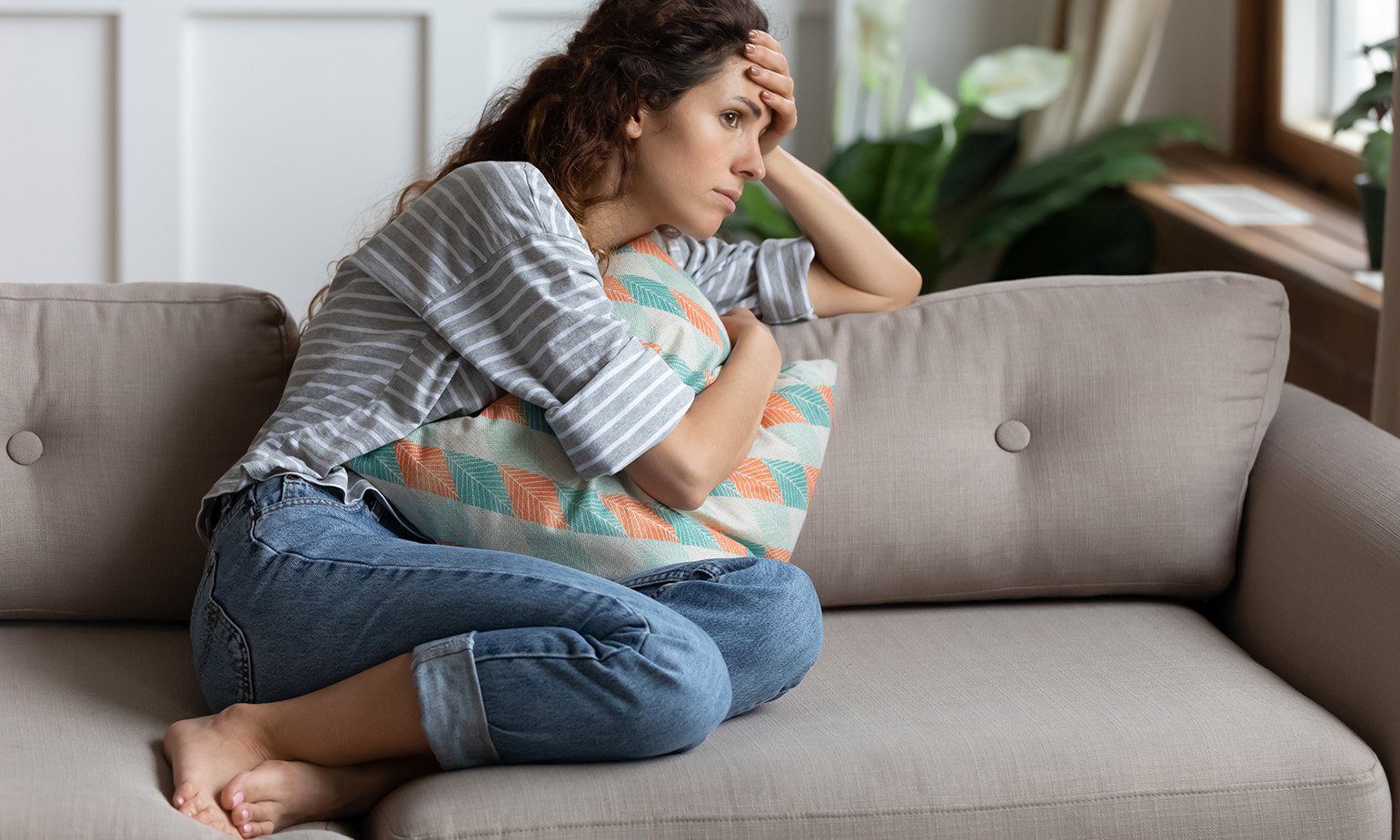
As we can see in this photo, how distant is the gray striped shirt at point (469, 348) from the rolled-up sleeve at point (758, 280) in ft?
0.93

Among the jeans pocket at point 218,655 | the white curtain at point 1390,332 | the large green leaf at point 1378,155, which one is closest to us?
the jeans pocket at point 218,655

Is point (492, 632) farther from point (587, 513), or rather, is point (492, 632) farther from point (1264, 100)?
point (1264, 100)

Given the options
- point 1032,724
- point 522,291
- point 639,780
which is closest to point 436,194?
point 522,291

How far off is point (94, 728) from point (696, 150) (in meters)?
0.77

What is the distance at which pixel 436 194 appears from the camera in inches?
53.4

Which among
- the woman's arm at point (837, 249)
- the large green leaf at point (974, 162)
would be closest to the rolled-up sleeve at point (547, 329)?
the woman's arm at point (837, 249)

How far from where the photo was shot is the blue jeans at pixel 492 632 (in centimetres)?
113

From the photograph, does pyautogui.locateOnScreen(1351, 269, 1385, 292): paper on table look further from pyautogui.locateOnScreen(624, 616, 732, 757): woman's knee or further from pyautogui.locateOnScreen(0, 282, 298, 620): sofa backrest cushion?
pyautogui.locateOnScreen(0, 282, 298, 620): sofa backrest cushion

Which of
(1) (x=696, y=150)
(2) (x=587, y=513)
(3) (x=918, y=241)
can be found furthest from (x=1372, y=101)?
(2) (x=587, y=513)

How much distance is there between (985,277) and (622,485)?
195 cm

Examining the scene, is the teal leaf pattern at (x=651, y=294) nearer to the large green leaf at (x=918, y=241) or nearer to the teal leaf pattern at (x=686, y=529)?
the teal leaf pattern at (x=686, y=529)

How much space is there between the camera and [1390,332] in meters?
1.80

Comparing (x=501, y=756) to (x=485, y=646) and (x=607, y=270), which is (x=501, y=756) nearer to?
(x=485, y=646)

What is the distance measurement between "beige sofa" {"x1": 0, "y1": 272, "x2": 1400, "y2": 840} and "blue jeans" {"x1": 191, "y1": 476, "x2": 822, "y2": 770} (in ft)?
0.14
